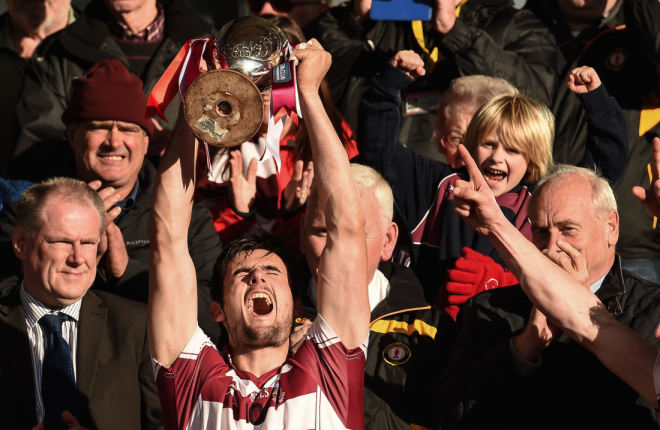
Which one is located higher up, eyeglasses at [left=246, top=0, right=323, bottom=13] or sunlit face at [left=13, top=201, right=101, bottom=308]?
eyeglasses at [left=246, top=0, right=323, bottom=13]

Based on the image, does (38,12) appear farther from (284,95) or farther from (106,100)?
(284,95)

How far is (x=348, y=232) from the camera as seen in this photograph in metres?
3.22

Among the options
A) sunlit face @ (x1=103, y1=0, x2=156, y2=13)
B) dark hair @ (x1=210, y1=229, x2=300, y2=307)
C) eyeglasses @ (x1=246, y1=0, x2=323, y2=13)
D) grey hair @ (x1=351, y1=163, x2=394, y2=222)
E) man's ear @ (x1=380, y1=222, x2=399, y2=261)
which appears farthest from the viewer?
eyeglasses @ (x1=246, y1=0, x2=323, y2=13)

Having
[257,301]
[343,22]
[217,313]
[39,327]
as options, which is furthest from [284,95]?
[343,22]

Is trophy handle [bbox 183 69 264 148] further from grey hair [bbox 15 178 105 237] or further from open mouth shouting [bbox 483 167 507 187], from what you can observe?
open mouth shouting [bbox 483 167 507 187]

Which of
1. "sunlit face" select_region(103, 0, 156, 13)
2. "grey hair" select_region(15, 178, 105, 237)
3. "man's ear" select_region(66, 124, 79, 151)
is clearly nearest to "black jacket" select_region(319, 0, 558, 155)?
"sunlit face" select_region(103, 0, 156, 13)

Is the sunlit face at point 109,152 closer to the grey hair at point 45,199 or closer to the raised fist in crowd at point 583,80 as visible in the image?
the grey hair at point 45,199

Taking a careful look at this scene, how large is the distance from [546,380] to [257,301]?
3.93 ft

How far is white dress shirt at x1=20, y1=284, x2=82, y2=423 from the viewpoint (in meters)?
3.95

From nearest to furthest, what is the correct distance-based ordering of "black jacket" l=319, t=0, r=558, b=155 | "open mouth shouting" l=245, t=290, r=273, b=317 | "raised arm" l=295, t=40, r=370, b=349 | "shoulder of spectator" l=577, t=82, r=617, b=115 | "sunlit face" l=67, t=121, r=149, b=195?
"raised arm" l=295, t=40, r=370, b=349, "open mouth shouting" l=245, t=290, r=273, b=317, "shoulder of spectator" l=577, t=82, r=617, b=115, "sunlit face" l=67, t=121, r=149, b=195, "black jacket" l=319, t=0, r=558, b=155

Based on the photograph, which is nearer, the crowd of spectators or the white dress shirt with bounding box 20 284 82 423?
the crowd of spectators

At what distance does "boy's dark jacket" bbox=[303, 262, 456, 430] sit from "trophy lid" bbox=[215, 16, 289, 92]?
1320 millimetres

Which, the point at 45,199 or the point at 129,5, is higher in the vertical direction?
the point at 129,5

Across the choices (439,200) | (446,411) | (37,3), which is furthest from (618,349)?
(37,3)
